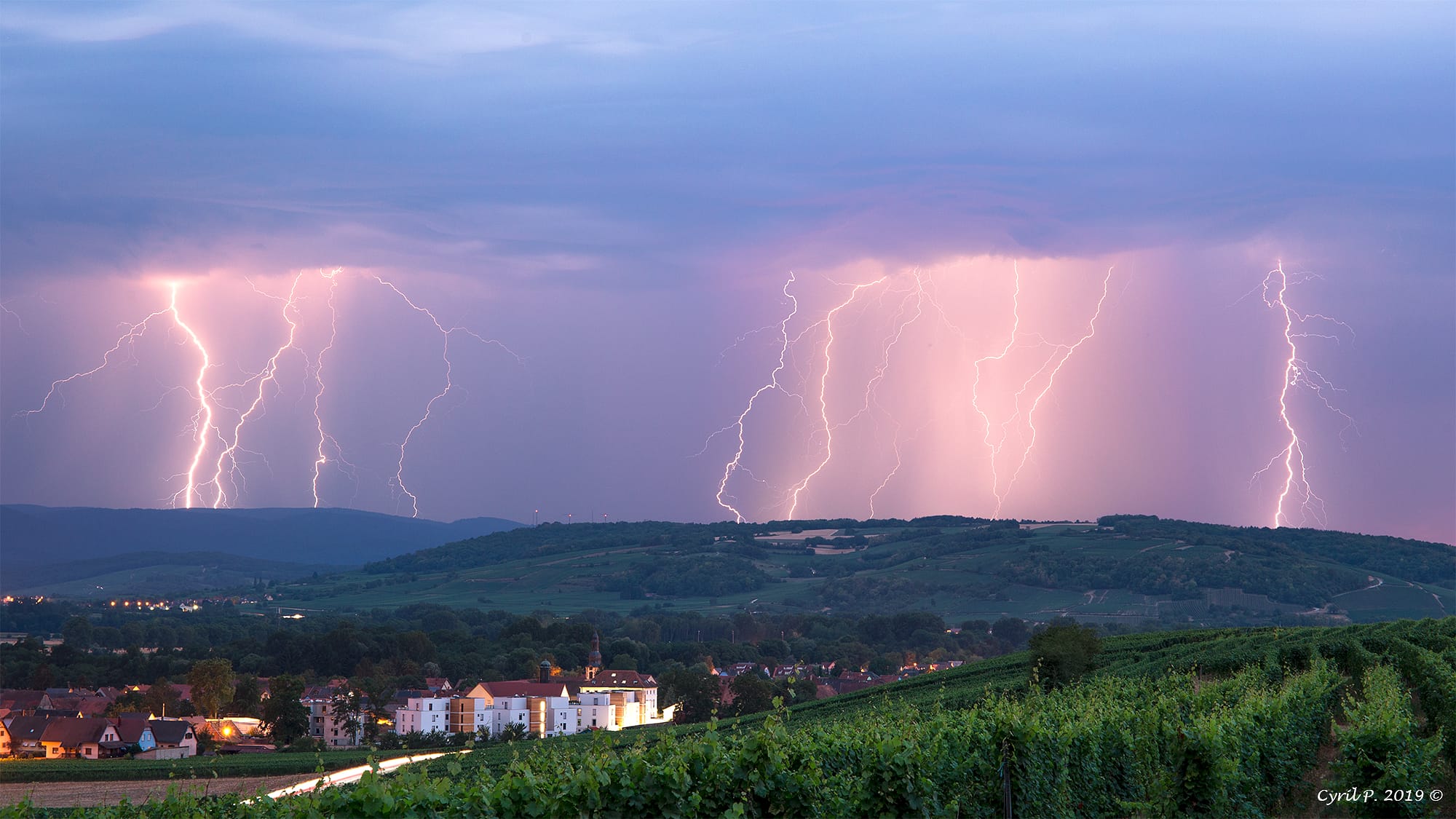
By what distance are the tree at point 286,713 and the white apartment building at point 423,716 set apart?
490cm

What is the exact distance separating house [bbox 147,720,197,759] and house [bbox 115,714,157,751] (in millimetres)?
232

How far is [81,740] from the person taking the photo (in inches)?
2019

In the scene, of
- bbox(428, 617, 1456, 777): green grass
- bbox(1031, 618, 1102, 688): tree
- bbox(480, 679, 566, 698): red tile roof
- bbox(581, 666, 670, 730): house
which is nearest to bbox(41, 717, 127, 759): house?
bbox(428, 617, 1456, 777): green grass

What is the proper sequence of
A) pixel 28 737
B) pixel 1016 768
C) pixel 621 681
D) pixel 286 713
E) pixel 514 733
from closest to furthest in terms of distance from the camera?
pixel 1016 768 → pixel 28 737 → pixel 514 733 → pixel 286 713 → pixel 621 681

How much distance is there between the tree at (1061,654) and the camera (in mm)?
42125

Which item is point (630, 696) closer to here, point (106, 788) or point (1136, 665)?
point (106, 788)

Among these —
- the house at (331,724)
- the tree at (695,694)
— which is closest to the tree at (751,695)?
the tree at (695,694)

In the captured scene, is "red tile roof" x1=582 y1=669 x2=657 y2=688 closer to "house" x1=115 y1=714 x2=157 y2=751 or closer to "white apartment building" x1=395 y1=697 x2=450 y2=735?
"white apartment building" x1=395 y1=697 x2=450 y2=735

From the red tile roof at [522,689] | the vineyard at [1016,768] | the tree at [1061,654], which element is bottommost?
the red tile roof at [522,689]

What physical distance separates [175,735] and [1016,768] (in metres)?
49.3

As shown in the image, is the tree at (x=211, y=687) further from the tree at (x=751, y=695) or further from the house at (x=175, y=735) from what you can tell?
the tree at (x=751, y=695)

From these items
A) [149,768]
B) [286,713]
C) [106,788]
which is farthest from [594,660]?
[106,788]

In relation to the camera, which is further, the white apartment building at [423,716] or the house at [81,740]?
the white apartment building at [423,716]

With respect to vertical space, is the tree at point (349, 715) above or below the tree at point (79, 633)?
below
